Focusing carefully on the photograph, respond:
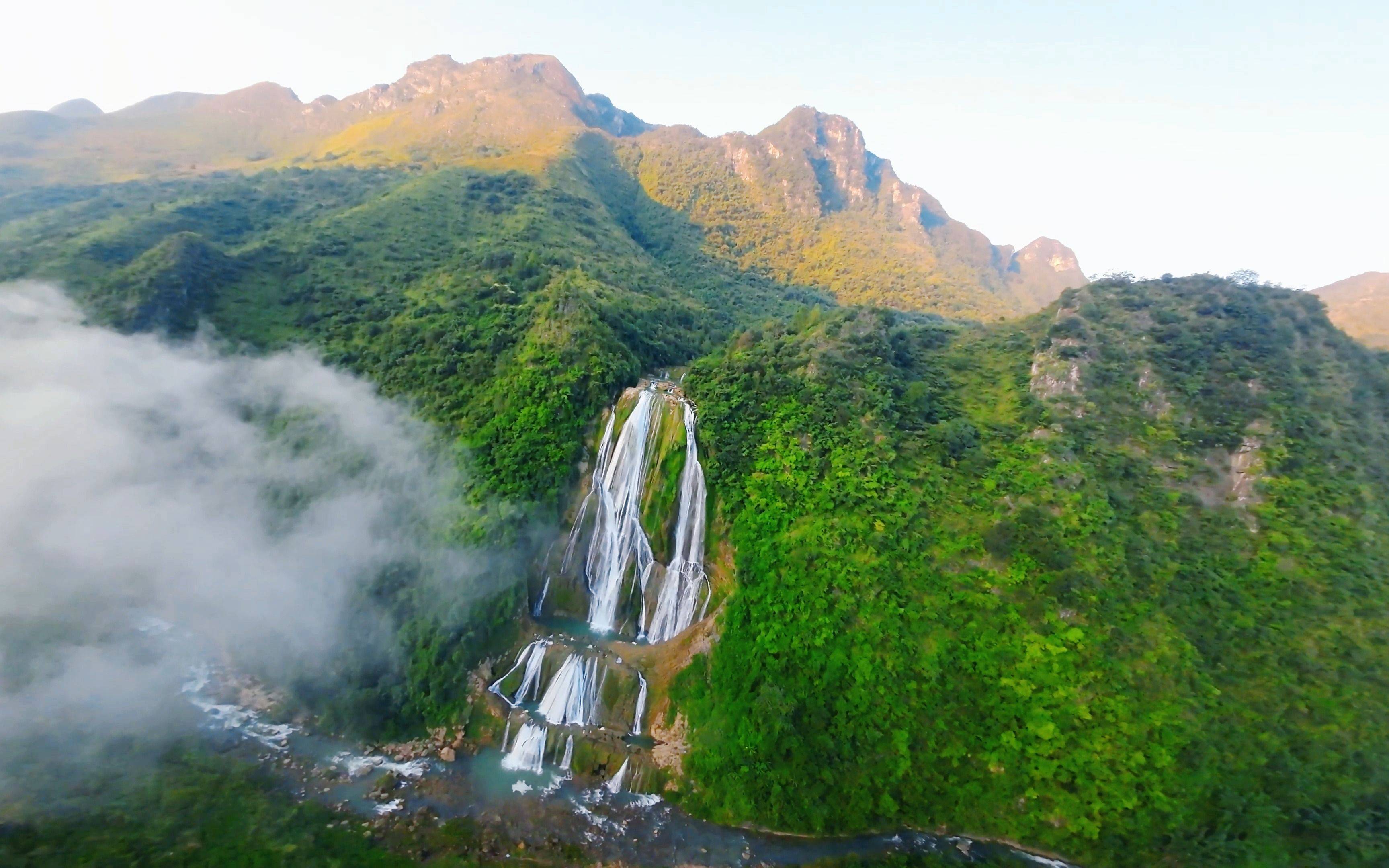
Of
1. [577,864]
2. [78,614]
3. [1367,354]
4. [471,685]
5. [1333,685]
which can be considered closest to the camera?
[577,864]

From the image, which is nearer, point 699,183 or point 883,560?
point 883,560

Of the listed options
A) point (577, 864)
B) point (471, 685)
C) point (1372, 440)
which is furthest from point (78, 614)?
point (1372, 440)

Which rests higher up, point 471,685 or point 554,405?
point 554,405

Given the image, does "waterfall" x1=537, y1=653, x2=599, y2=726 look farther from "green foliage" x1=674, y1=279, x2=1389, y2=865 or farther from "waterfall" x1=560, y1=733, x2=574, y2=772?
"green foliage" x1=674, y1=279, x2=1389, y2=865

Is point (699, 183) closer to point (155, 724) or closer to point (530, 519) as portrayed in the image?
point (530, 519)

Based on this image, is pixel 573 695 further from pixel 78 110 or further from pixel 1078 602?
pixel 78 110

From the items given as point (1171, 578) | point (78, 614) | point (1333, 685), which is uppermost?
point (1171, 578)

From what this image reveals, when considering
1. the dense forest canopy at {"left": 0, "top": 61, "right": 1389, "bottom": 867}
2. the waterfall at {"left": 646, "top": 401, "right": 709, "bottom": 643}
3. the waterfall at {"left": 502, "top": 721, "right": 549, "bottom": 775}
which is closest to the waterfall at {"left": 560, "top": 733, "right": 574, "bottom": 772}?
the waterfall at {"left": 502, "top": 721, "right": 549, "bottom": 775}
